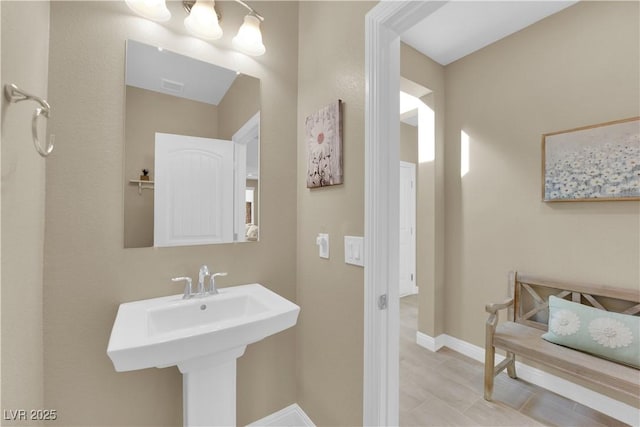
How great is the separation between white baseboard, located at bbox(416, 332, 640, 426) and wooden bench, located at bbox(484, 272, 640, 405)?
0.12 m

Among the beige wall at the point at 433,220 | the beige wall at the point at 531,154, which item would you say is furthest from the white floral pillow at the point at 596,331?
the beige wall at the point at 433,220

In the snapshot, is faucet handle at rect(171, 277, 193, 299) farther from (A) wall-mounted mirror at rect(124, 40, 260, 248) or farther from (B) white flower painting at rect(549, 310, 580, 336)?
(B) white flower painting at rect(549, 310, 580, 336)

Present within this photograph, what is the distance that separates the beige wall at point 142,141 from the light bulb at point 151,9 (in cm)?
31

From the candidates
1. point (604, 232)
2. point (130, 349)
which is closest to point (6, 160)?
point (130, 349)

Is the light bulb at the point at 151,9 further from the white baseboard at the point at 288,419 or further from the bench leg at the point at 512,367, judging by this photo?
the bench leg at the point at 512,367

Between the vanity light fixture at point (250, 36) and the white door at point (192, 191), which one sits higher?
the vanity light fixture at point (250, 36)

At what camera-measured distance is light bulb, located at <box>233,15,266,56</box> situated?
4.48ft

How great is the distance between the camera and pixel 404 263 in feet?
14.3

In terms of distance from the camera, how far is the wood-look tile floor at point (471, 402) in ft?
5.59

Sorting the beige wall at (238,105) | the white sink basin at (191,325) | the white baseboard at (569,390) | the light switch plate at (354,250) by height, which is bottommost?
the white baseboard at (569,390)

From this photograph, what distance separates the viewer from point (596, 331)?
160cm

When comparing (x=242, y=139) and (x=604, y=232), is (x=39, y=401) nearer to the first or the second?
(x=242, y=139)

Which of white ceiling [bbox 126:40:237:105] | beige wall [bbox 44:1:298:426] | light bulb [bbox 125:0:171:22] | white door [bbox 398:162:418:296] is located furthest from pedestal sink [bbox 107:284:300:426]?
white door [bbox 398:162:418:296]

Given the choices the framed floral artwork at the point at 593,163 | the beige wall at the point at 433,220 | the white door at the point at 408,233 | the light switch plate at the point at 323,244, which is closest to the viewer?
the light switch plate at the point at 323,244
